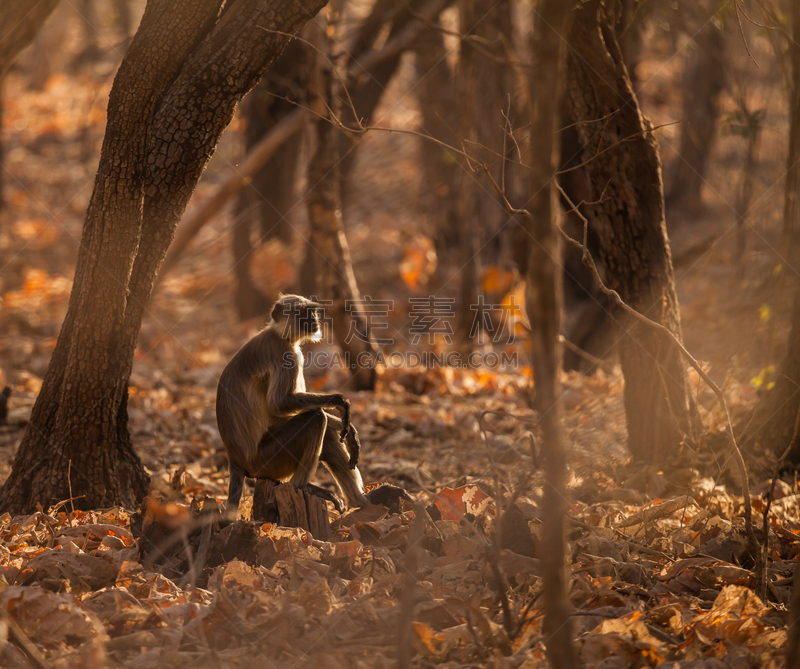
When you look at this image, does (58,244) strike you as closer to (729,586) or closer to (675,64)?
(729,586)

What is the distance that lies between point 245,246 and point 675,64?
49.0 feet

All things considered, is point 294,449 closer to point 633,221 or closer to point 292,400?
point 292,400

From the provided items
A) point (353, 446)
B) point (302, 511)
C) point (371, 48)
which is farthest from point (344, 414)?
point (371, 48)

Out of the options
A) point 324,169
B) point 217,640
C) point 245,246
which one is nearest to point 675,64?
point 245,246

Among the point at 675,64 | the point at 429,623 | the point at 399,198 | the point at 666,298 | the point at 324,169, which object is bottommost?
the point at 429,623

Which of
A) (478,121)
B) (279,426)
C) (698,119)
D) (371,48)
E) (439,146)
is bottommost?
(279,426)

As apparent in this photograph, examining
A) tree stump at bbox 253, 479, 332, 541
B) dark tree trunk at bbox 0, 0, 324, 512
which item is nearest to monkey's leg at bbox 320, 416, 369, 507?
tree stump at bbox 253, 479, 332, 541

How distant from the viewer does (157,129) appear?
→ 406 centimetres

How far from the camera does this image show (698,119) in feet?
45.1

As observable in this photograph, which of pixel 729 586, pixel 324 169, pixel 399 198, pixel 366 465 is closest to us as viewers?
pixel 729 586

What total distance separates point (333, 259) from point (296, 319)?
3.58 m

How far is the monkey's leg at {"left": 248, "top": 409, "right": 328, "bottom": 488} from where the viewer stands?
4.41 metres

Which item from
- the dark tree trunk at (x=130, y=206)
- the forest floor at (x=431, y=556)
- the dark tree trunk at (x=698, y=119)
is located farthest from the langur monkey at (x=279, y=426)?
the dark tree trunk at (x=698, y=119)

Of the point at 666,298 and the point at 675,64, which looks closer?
the point at 666,298
